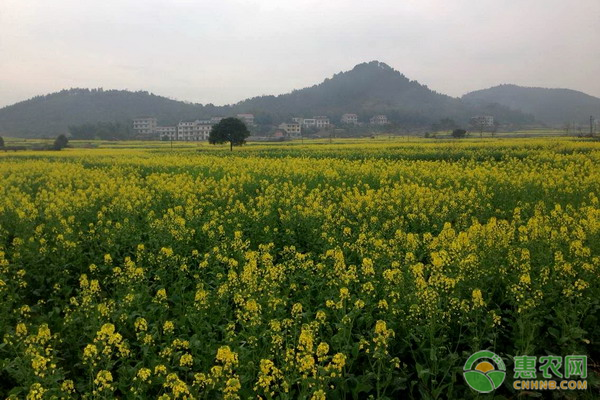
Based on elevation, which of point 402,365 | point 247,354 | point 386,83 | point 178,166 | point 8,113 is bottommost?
point 402,365

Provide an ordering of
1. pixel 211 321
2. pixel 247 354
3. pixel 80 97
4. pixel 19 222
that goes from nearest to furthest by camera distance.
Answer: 1. pixel 247 354
2. pixel 211 321
3. pixel 19 222
4. pixel 80 97

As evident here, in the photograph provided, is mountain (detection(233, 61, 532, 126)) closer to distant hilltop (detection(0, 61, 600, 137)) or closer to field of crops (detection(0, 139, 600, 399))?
distant hilltop (detection(0, 61, 600, 137))

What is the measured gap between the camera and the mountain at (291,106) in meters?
124

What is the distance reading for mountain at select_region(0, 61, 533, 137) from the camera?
124 metres

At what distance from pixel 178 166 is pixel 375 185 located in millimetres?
11503

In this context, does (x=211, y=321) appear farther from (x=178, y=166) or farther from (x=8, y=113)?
(x=8, y=113)

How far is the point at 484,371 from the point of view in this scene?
167 inches

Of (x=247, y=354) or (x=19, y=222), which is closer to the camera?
(x=247, y=354)

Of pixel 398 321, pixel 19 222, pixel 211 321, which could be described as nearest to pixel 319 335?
pixel 398 321

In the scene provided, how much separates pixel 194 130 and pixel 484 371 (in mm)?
118332

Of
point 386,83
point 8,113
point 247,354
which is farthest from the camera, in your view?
point 386,83

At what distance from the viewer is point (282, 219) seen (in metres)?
10.1

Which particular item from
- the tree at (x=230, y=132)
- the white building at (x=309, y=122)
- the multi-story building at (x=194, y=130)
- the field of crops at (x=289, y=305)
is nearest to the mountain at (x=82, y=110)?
the multi-story building at (x=194, y=130)

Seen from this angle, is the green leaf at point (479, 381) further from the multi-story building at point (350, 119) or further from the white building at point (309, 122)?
the multi-story building at point (350, 119)
